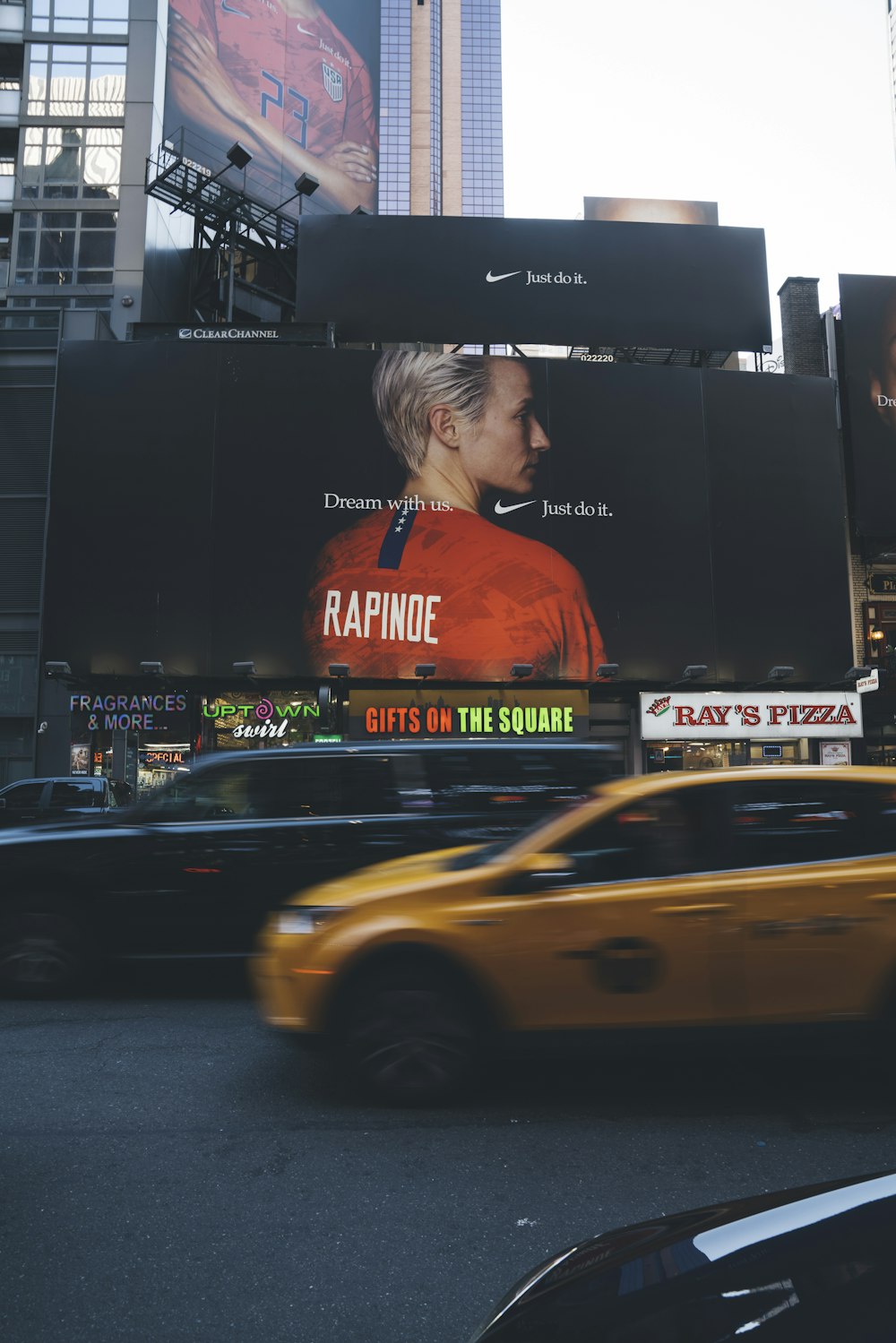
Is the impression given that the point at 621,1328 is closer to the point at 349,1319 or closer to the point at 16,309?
the point at 349,1319

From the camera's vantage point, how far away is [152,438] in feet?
82.0

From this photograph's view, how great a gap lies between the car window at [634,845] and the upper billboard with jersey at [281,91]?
33.1 metres

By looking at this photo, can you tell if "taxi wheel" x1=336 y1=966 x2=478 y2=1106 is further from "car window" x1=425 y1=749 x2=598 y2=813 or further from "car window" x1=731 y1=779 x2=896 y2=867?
"car window" x1=425 y1=749 x2=598 y2=813

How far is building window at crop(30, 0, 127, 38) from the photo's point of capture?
100 feet

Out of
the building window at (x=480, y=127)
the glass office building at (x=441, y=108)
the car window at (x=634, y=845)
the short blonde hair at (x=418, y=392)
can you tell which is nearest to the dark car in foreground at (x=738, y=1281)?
the car window at (x=634, y=845)

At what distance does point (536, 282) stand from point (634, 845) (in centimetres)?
2703

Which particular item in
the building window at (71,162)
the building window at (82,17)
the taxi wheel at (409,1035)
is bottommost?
the taxi wheel at (409,1035)

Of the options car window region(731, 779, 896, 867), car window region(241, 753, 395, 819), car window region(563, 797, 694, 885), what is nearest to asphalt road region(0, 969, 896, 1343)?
car window region(563, 797, 694, 885)

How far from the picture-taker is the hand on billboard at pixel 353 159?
130 feet

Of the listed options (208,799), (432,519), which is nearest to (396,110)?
(432,519)

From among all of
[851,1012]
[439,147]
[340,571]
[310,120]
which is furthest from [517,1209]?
[439,147]

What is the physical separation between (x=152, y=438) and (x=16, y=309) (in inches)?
238

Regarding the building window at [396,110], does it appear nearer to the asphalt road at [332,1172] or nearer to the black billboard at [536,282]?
the black billboard at [536,282]

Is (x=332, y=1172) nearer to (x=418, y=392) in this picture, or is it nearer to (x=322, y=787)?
(x=322, y=787)
